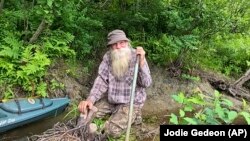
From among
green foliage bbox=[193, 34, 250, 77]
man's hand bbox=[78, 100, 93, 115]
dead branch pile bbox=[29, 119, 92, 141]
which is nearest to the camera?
dead branch pile bbox=[29, 119, 92, 141]

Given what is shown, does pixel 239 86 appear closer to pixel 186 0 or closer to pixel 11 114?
pixel 186 0

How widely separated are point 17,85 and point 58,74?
915mm

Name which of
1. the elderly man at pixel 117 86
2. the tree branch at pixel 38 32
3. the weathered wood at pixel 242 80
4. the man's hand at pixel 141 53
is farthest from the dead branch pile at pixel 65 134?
the weathered wood at pixel 242 80

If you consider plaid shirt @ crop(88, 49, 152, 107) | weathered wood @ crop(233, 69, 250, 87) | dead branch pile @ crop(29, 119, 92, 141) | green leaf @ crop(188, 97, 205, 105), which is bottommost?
dead branch pile @ crop(29, 119, 92, 141)

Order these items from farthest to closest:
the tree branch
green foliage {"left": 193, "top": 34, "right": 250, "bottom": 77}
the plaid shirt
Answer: green foliage {"left": 193, "top": 34, "right": 250, "bottom": 77} → the tree branch → the plaid shirt

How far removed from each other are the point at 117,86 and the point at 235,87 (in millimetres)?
4240

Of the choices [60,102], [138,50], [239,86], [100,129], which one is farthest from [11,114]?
[239,86]

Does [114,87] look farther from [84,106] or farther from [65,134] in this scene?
[65,134]

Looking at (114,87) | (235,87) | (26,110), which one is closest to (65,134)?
(114,87)

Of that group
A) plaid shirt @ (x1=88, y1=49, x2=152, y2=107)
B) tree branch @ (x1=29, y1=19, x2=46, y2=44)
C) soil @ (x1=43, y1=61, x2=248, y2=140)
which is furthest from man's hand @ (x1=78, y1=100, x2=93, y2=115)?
tree branch @ (x1=29, y1=19, x2=46, y2=44)

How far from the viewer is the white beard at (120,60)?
6508mm

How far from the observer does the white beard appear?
256 inches

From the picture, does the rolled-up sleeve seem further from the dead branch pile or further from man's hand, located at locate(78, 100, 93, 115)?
the dead branch pile

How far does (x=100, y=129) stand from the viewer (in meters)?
6.31
